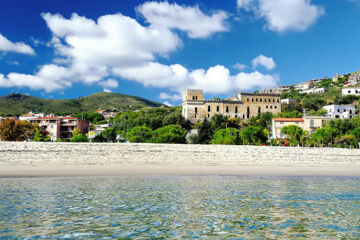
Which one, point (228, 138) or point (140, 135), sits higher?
point (140, 135)

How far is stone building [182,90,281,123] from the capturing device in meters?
81.8

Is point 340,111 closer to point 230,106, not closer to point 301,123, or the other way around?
point 301,123

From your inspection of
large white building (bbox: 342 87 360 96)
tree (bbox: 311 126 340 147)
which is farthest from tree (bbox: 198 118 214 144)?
large white building (bbox: 342 87 360 96)

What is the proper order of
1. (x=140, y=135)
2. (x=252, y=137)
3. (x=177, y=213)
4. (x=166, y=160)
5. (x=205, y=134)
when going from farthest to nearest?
(x=205, y=134)
(x=140, y=135)
(x=252, y=137)
(x=166, y=160)
(x=177, y=213)

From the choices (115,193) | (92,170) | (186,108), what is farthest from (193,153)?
(186,108)

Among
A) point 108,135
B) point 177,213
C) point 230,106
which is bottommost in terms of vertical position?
point 177,213

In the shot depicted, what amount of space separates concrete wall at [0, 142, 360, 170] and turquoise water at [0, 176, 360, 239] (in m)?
10.0

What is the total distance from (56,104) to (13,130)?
286 ft

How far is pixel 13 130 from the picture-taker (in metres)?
49.6

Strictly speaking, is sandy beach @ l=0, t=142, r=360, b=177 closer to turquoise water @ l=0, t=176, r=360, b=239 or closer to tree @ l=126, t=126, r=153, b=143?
turquoise water @ l=0, t=176, r=360, b=239

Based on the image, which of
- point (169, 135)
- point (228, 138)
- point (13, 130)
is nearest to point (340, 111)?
point (228, 138)

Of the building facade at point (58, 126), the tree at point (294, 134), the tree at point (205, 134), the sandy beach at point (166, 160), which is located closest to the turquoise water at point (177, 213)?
the sandy beach at point (166, 160)

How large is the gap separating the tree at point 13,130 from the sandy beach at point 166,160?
2578 cm

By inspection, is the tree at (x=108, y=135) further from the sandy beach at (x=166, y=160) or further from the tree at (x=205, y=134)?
the sandy beach at (x=166, y=160)
